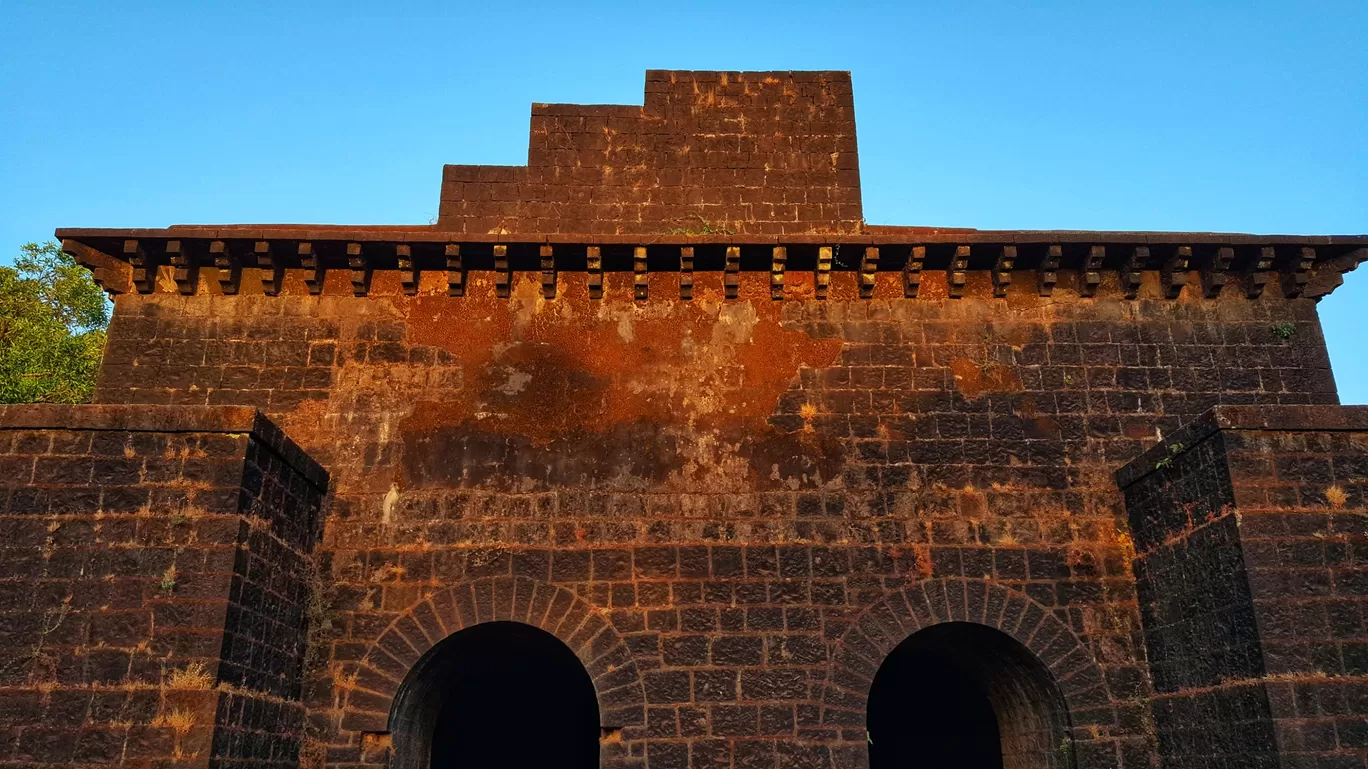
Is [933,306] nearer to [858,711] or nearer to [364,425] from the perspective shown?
[858,711]

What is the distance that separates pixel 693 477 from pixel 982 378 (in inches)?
113

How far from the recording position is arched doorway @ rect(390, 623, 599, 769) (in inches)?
360

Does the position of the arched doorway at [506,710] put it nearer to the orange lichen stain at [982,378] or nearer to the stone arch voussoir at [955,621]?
the stone arch voussoir at [955,621]

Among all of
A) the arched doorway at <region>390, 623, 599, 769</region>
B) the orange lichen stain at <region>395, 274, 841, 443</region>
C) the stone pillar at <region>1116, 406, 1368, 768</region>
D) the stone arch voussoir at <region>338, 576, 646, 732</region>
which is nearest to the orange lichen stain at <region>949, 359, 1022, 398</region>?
the orange lichen stain at <region>395, 274, 841, 443</region>

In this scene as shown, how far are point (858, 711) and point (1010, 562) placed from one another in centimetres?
186

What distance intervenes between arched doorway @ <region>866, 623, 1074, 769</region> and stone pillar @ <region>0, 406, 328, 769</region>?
5.44 metres

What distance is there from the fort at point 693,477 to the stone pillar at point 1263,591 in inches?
1.1

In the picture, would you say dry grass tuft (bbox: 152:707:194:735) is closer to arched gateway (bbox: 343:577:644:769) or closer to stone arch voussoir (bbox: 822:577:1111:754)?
arched gateway (bbox: 343:577:644:769)

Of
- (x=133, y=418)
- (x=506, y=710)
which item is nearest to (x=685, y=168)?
(x=133, y=418)

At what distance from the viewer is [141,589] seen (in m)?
7.05

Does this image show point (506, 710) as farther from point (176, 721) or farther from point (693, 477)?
point (176, 721)

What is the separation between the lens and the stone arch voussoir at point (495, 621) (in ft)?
26.6

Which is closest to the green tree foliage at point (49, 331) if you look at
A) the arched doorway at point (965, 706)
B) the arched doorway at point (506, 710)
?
the arched doorway at point (506, 710)

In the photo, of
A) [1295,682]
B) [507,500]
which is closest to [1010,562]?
[1295,682]
